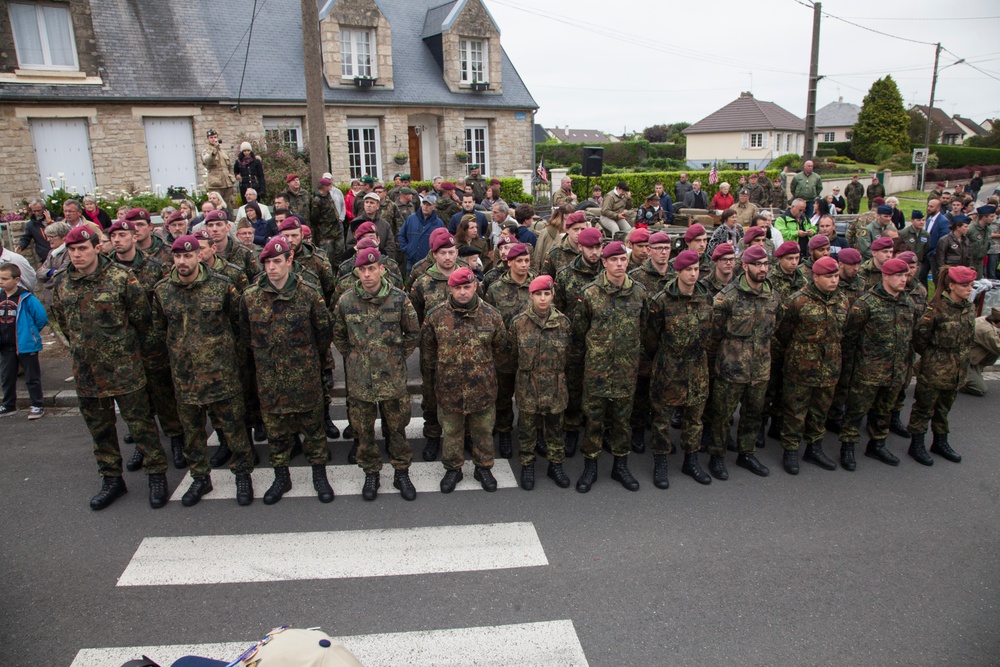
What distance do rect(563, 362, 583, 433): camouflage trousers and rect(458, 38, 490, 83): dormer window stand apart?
20772 millimetres

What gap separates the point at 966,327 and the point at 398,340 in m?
5.52

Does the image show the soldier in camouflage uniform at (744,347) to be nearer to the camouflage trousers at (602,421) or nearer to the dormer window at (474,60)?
the camouflage trousers at (602,421)

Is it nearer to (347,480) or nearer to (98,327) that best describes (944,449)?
(347,480)

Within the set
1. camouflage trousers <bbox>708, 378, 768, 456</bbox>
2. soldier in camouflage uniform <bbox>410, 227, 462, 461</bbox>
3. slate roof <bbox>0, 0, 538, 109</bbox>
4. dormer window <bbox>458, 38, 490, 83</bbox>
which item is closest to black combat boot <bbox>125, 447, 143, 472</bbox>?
soldier in camouflage uniform <bbox>410, 227, 462, 461</bbox>

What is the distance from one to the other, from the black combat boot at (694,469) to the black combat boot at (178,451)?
4.94 meters

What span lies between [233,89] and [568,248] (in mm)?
17096

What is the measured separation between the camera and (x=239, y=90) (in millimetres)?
20547

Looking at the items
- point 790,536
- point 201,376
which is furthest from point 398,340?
point 790,536

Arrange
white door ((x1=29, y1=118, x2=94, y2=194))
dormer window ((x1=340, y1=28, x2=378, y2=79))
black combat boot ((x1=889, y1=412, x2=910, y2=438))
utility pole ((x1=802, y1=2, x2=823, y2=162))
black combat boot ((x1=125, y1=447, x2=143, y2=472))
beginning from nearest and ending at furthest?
1. black combat boot ((x1=125, y1=447, x2=143, y2=472))
2. black combat boot ((x1=889, y1=412, x2=910, y2=438))
3. white door ((x1=29, y1=118, x2=94, y2=194))
4. utility pole ((x1=802, y1=2, x2=823, y2=162))
5. dormer window ((x1=340, y1=28, x2=378, y2=79))

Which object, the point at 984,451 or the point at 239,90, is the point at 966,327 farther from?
the point at 239,90

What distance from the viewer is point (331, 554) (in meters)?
5.14

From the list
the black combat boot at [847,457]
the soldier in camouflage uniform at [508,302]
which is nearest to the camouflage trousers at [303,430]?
the soldier in camouflage uniform at [508,302]

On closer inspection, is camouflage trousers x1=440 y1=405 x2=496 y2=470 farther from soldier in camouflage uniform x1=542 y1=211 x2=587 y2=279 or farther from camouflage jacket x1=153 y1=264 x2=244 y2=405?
soldier in camouflage uniform x1=542 y1=211 x2=587 y2=279

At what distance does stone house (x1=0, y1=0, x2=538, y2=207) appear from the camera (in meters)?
18.1
